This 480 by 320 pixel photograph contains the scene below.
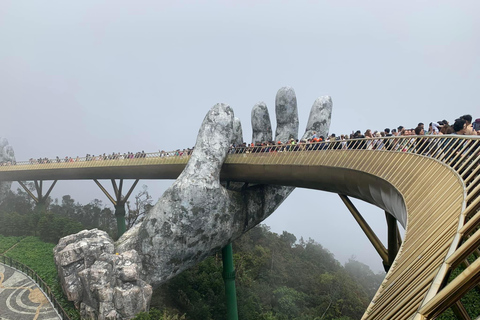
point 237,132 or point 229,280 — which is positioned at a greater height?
point 237,132

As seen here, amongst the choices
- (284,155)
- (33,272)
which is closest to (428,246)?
(284,155)

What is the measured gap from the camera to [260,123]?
2455 cm

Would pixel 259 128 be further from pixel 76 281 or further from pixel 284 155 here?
pixel 76 281

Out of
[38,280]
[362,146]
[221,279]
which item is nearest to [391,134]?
[362,146]

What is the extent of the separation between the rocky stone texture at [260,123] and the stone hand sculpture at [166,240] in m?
3.78

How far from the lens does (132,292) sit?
52.5ft

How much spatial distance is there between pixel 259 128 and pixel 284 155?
795 cm

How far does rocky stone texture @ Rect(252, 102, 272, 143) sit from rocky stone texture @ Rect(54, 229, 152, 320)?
11.9 meters

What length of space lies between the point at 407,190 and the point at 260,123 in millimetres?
17458

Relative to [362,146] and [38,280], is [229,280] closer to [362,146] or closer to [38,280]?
[38,280]

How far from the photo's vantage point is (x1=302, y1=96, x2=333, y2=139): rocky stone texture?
23.0 m

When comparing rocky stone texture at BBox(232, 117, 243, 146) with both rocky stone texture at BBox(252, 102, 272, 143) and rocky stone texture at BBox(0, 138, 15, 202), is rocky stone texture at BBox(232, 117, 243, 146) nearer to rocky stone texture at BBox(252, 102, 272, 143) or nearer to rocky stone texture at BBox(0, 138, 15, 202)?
rocky stone texture at BBox(252, 102, 272, 143)

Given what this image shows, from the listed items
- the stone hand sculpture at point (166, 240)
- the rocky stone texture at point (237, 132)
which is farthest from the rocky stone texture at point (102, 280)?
the rocky stone texture at point (237, 132)

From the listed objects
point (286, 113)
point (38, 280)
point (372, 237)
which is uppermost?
point (286, 113)
